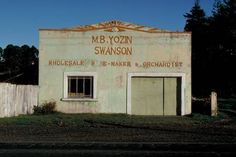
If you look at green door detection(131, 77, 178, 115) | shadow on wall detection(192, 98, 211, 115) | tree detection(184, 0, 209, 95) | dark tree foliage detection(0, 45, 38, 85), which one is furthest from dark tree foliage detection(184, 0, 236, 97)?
green door detection(131, 77, 178, 115)

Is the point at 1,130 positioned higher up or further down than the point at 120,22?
further down

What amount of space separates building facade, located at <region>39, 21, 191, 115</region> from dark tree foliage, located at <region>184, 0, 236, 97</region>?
958 inches

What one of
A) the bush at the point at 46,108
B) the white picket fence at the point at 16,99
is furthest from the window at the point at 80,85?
the white picket fence at the point at 16,99

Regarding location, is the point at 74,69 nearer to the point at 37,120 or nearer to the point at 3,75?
the point at 37,120

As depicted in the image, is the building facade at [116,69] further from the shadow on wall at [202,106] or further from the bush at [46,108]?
the shadow on wall at [202,106]

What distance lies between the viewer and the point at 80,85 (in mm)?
30500

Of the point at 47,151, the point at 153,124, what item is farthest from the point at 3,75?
the point at 47,151

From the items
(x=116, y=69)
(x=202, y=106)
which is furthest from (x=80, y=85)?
(x=202, y=106)

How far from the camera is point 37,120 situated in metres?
24.8

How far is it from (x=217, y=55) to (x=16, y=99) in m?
35.4

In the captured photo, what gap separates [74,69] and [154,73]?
435cm

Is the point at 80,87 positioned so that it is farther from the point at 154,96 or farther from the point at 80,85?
the point at 154,96

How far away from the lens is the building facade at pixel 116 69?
30234mm

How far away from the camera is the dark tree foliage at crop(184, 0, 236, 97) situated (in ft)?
189
